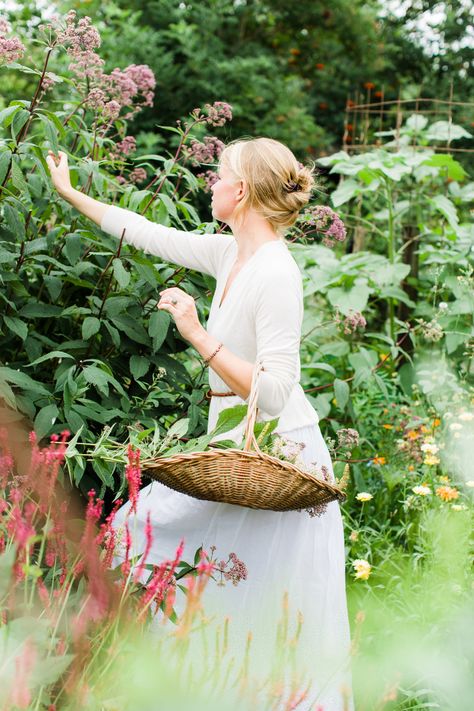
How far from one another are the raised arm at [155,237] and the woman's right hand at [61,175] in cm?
1

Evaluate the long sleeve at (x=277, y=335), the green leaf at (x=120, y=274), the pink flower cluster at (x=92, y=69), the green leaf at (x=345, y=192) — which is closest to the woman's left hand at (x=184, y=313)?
the long sleeve at (x=277, y=335)

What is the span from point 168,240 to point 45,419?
23.0 inches

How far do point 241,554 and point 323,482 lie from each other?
430mm

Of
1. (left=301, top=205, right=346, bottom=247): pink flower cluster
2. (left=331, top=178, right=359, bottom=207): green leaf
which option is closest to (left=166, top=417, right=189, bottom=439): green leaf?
(left=301, top=205, right=346, bottom=247): pink flower cluster

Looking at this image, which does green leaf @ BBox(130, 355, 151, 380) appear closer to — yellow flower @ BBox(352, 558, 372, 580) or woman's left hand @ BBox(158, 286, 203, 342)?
woman's left hand @ BBox(158, 286, 203, 342)

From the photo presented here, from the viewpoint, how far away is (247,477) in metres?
1.58

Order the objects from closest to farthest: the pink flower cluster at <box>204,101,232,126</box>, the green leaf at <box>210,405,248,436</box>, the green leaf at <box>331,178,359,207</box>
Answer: the green leaf at <box>210,405,248,436</box> < the pink flower cluster at <box>204,101,232,126</box> < the green leaf at <box>331,178,359,207</box>

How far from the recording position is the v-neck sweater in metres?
1.82

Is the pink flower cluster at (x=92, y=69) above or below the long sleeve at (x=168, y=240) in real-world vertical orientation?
above

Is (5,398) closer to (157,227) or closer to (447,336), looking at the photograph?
(157,227)

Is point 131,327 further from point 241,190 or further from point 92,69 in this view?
point 92,69

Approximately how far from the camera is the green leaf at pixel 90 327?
6.77 ft

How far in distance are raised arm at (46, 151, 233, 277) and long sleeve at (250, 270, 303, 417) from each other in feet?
1.14

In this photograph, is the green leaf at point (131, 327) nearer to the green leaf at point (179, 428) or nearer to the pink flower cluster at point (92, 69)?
the green leaf at point (179, 428)
